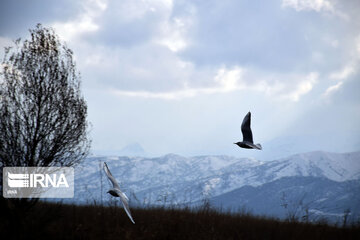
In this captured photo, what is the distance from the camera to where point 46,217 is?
11078 millimetres

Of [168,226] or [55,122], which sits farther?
[168,226]

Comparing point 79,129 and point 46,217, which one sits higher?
point 79,129

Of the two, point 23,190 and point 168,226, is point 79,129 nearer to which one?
point 23,190

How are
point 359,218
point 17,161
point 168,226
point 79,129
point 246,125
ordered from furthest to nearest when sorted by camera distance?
point 359,218
point 168,226
point 79,129
point 17,161
point 246,125

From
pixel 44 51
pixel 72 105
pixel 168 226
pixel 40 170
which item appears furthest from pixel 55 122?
pixel 168 226

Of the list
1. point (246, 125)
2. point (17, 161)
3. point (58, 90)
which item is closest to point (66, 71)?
point (58, 90)

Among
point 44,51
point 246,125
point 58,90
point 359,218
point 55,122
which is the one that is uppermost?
point 44,51

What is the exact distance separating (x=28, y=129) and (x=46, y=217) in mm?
2546

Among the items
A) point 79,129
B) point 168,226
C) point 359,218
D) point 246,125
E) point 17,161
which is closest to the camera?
point 246,125

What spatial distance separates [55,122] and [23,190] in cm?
205

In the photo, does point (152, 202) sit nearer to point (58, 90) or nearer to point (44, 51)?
point (58, 90)

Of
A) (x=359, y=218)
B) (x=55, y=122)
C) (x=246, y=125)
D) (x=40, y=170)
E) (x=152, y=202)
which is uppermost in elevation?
(x=55, y=122)

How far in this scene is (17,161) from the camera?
10.7m

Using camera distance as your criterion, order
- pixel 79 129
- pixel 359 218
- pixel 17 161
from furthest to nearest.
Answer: pixel 359 218
pixel 79 129
pixel 17 161
